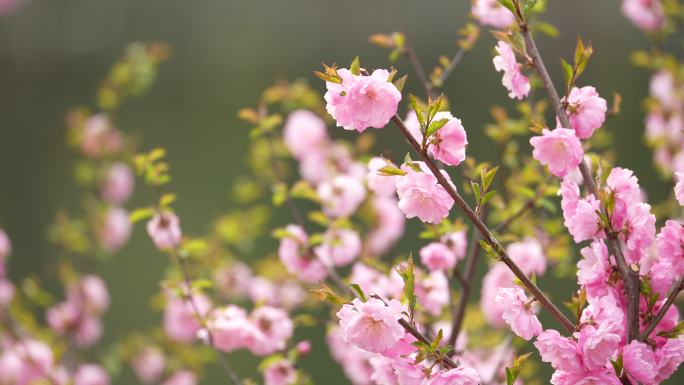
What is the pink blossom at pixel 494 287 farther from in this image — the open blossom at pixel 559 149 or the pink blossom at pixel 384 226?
the open blossom at pixel 559 149

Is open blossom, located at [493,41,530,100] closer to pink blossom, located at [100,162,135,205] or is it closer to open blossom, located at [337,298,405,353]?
open blossom, located at [337,298,405,353]

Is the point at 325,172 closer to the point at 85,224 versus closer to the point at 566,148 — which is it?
the point at 85,224

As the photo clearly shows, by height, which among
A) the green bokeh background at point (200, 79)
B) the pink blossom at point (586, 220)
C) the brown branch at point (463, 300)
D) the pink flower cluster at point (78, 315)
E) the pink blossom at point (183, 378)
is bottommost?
the green bokeh background at point (200, 79)

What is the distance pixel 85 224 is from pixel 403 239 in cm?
222

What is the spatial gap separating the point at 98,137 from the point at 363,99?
1236 millimetres

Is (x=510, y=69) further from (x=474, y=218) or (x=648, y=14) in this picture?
(x=648, y=14)

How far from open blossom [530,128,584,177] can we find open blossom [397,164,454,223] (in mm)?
87

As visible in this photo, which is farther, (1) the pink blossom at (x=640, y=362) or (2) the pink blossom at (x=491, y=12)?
(2) the pink blossom at (x=491, y=12)

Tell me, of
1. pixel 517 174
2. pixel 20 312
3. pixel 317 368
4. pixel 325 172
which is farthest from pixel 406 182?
pixel 317 368

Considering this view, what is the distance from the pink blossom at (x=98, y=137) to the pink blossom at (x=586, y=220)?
4.14 feet

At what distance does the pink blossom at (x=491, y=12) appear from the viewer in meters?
1.01

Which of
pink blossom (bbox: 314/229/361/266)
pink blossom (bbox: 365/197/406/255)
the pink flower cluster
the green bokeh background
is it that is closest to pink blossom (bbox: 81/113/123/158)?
the pink flower cluster

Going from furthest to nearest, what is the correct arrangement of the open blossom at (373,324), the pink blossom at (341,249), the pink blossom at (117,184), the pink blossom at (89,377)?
the pink blossom at (117,184) < the pink blossom at (89,377) < the pink blossom at (341,249) < the open blossom at (373,324)

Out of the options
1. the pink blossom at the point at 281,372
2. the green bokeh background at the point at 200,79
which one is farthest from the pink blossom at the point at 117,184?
the green bokeh background at the point at 200,79
